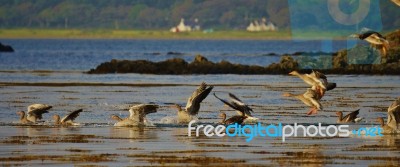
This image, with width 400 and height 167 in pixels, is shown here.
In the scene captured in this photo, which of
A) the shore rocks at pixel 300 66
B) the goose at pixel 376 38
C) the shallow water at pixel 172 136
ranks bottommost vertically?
the shallow water at pixel 172 136

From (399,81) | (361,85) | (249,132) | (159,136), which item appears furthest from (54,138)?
(399,81)

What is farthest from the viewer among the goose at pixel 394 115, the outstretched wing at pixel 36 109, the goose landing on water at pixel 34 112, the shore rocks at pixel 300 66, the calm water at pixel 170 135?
the shore rocks at pixel 300 66

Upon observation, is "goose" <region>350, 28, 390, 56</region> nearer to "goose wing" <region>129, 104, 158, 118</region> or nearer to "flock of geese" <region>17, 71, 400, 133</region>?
"flock of geese" <region>17, 71, 400, 133</region>

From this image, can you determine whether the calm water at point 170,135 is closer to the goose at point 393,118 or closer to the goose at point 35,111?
the goose at point 35,111

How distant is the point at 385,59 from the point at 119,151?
44.9m

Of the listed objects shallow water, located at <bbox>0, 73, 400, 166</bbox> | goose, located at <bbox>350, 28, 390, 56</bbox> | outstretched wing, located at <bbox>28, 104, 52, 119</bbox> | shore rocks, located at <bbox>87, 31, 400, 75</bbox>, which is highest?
goose, located at <bbox>350, 28, 390, 56</bbox>

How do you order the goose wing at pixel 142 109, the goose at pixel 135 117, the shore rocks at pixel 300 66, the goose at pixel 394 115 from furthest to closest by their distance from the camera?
1. the shore rocks at pixel 300 66
2. the goose at pixel 135 117
3. the goose wing at pixel 142 109
4. the goose at pixel 394 115

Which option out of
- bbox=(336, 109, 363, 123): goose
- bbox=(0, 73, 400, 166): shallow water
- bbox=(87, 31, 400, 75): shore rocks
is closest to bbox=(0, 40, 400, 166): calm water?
bbox=(0, 73, 400, 166): shallow water

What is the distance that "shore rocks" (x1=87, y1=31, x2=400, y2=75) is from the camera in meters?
66.2

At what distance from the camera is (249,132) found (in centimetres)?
2861

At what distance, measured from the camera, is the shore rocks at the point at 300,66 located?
66250mm

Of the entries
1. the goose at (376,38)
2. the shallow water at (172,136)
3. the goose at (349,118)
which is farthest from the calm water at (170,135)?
the goose at (376,38)

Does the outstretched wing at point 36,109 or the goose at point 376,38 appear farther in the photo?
the goose at point 376,38

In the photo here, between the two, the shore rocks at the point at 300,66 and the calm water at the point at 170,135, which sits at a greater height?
the shore rocks at the point at 300,66
